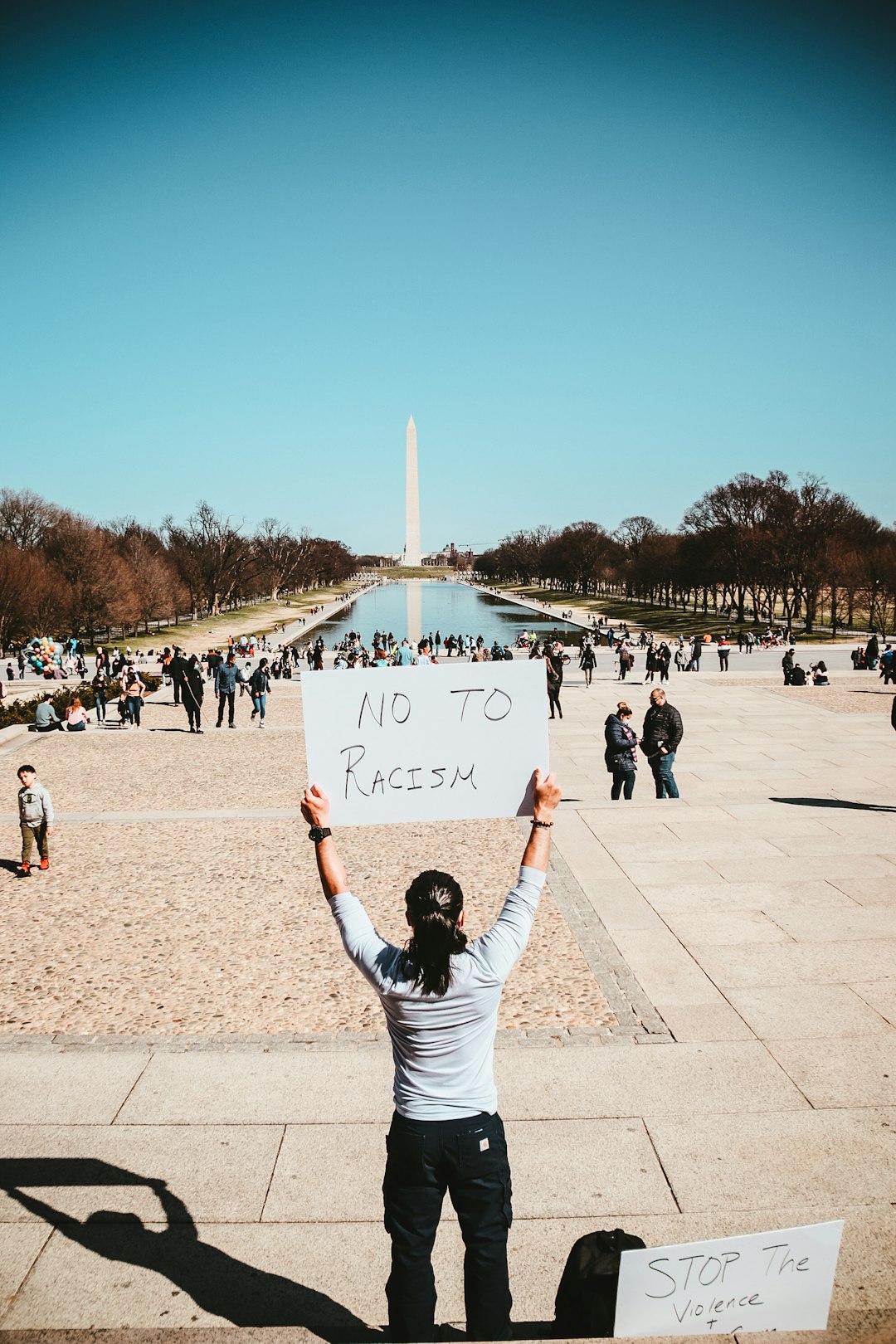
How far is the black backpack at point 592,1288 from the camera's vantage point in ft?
9.06

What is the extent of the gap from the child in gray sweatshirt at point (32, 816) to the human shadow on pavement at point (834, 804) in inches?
394

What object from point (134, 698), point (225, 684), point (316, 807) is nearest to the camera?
point (316, 807)

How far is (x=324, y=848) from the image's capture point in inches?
126

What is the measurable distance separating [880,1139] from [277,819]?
9.63 meters

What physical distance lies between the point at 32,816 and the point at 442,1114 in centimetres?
890

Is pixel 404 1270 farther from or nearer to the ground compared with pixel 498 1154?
nearer to the ground

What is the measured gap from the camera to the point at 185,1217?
4250 millimetres

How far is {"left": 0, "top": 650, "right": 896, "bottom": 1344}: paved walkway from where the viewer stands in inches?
149

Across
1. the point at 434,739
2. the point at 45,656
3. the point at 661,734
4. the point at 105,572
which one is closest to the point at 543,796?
the point at 434,739

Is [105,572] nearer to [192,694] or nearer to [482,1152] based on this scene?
[192,694]

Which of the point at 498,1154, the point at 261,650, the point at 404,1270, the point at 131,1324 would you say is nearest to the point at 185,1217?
the point at 131,1324

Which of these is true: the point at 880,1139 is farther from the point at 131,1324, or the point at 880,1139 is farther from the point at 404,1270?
the point at 131,1324

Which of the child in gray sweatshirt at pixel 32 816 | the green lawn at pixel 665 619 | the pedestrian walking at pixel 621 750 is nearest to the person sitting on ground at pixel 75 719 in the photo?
the child in gray sweatshirt at pixel 32 816

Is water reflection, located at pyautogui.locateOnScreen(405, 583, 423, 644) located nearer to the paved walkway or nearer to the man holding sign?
the paved walkway
